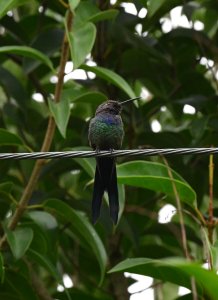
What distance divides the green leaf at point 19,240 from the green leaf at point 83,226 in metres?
0.24

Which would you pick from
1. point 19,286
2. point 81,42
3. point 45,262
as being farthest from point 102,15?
point 19,286

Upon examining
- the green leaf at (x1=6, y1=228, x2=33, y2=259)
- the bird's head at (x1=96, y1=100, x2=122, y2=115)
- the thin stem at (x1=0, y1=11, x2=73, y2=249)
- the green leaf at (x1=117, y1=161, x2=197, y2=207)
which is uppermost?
the bird's head at (x1=96, y1=100, x2=122, y2=115)

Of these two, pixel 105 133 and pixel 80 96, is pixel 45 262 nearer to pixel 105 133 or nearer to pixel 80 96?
pixel 80 96

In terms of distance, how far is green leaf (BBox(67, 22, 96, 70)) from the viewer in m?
4.21

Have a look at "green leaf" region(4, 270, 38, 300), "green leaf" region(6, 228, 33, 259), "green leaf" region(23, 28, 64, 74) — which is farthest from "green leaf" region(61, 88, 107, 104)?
"green leaf" region(4, 270, 38, 300)

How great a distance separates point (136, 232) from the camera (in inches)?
201

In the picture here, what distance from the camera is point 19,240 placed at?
168 inches

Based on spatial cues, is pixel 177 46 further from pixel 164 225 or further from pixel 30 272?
pixel 30 272

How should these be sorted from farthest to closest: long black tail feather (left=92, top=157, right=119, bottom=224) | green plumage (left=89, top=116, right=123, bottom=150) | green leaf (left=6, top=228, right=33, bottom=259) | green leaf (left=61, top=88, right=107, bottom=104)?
1. green plumage (left=89, top=116, right=123, bottom=150)
2. green leaf (left=61, top=88, right=107, bottom=104)
3. long black tail feather (left=92, top=157, right=119, bottom=224)
4. green leaf (left=6, top=228, right=33, bottom=259)

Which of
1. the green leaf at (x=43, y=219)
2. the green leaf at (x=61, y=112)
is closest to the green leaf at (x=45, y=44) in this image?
the green leaf at (x=61, y=112)

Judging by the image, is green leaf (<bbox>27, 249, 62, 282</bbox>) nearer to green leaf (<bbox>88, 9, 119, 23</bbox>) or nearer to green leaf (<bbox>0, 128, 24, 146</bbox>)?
green leaf (<bbox>0, 128, 24, 146</bbox>)

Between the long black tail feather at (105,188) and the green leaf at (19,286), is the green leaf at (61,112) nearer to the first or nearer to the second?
the long black tail feather at (105,188)

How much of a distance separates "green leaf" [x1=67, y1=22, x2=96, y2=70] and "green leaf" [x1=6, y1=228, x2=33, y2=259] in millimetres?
952

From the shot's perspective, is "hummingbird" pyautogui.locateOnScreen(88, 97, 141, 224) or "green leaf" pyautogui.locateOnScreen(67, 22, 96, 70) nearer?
"green leaf" pyautogui.locateOnScreen(67, 22, 96, 70)
